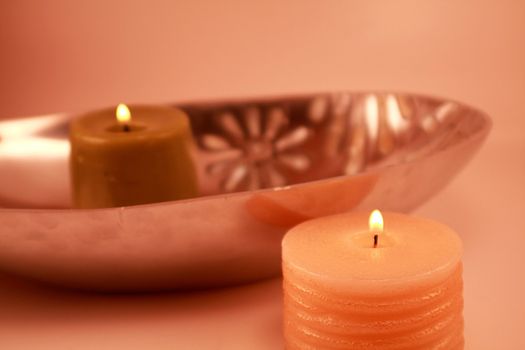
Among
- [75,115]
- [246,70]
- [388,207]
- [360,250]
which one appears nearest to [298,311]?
[360,250]

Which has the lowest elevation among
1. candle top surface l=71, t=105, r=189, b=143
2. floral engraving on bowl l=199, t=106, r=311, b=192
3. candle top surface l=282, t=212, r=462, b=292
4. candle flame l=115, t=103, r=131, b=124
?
floral engraving on bowl l=199, t=106, r=311, b=192

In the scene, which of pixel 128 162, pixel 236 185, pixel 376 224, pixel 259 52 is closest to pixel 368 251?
pixel 376 224

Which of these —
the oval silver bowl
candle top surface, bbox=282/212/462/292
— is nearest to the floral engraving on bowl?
the oval silver bowl

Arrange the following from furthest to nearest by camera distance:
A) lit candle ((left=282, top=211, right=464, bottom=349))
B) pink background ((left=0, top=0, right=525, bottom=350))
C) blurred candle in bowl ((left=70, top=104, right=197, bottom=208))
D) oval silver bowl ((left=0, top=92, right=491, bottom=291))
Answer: pink background ((left=0, top=0, right=525, bottom=350)) → blurred candle in bowl ((left=70, top=104, right=197, bottom=208)) → oval silver bowl ((left=0, top=92, right=491, bottom=291)) → lit candle ((left=282, top=211, right=464, bottom=349))

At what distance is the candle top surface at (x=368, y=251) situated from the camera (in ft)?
1.87

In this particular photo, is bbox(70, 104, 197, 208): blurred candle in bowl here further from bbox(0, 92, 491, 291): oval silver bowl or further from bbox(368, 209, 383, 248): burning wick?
bbox(368, 209, 383, 248): burning wick

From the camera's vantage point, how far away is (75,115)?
3.26ft

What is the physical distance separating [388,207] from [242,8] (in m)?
0.54

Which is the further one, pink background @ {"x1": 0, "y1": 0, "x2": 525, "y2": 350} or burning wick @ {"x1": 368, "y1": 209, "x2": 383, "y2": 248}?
pink background @ {"x1": 0, "y1": 0, "x2": 525, "y2": 350}

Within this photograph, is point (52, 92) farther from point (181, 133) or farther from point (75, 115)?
point (181, 133)

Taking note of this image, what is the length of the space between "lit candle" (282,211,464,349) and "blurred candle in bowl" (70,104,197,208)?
9.5 inches

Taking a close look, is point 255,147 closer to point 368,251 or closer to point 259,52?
point 259,52

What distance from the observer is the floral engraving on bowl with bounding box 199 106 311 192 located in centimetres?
99

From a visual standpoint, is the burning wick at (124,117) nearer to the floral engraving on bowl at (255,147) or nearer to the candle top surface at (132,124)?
the candle top surface at (132,124)
